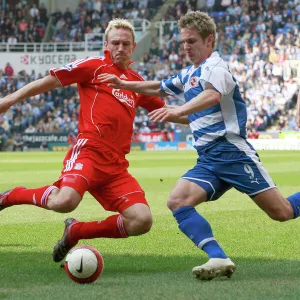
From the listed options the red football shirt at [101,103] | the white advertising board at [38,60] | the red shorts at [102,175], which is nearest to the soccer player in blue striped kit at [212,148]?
the red football shirt at [101,103]

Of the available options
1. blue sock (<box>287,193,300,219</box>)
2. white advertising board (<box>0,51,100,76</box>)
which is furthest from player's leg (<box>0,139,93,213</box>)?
white advertising board (<box>0,51,100,76</box>)

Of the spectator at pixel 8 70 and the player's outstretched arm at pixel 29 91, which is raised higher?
the player's outstretched arm at pixel 29 91

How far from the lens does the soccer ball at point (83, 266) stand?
6.25 m

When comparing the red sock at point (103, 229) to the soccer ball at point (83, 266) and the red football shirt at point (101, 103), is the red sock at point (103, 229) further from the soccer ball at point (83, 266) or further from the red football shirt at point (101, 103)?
the soccer ball at point (83, 266)

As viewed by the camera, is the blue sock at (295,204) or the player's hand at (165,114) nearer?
the player's hand at (165,114)

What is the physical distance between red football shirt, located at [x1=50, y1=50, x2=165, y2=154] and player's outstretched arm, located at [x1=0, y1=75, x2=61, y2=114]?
0.06 m

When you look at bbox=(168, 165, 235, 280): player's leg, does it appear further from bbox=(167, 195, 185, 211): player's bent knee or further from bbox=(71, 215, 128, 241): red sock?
bbox=(71, 215, 128, 241): red sock

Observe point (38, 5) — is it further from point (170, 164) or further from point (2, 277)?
point (2, 277)

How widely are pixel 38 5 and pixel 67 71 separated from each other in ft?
150

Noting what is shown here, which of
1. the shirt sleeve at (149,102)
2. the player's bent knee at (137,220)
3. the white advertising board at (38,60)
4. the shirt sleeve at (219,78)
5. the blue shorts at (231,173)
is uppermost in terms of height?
the shirt sleeve at (219,78)

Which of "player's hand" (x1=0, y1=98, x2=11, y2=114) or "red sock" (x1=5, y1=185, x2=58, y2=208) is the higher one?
"player's hand" (x1=0, y1=98, x2=11, y2=114)

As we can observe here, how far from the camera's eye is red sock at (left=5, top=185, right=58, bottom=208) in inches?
285

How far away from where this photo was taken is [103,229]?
7.18 metres

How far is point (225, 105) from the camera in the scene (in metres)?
6.82
